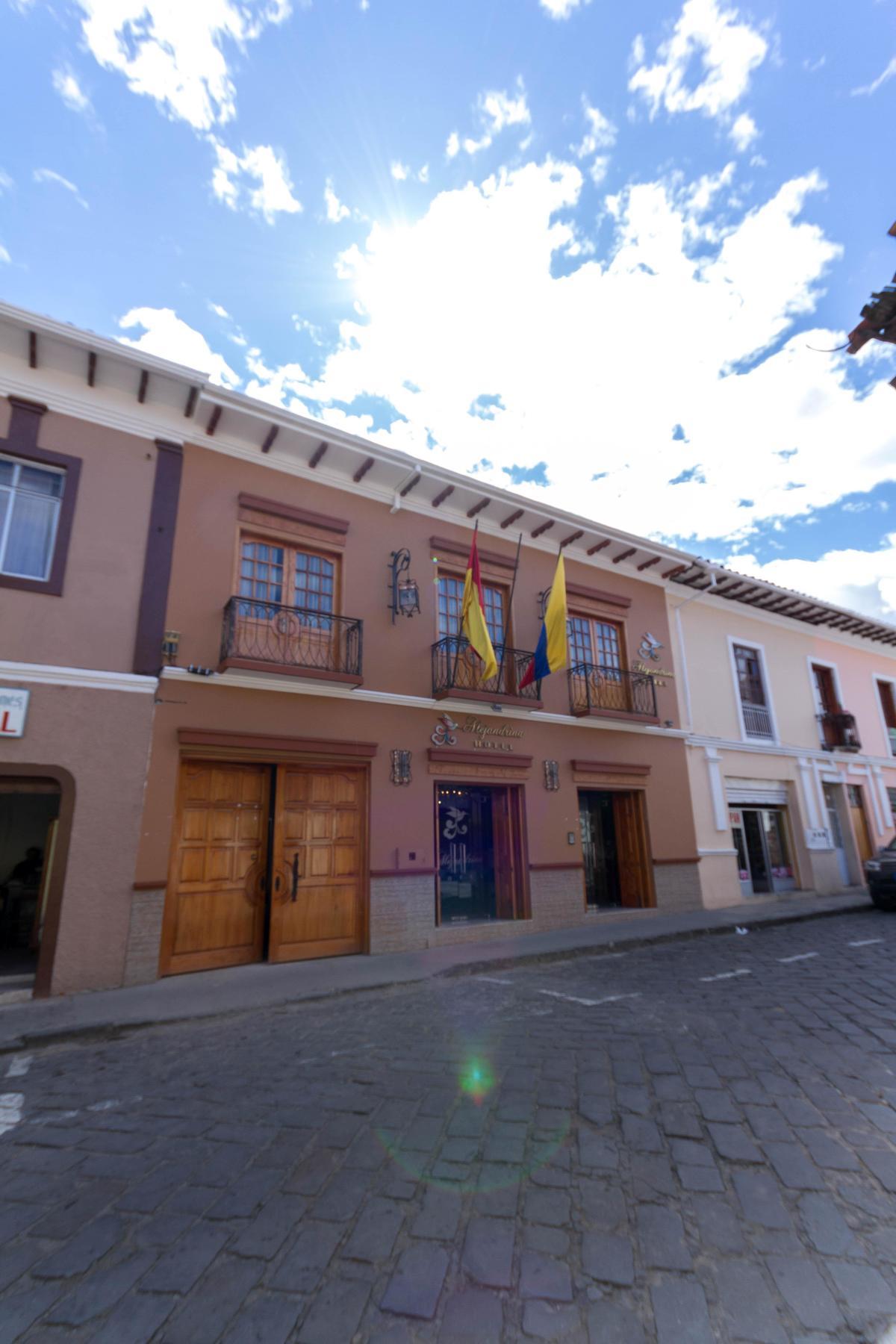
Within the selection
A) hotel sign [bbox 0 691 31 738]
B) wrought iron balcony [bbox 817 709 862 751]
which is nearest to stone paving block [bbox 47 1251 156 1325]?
hotel sign [bbox 0 691 31 738]

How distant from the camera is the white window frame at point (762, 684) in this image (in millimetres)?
15461

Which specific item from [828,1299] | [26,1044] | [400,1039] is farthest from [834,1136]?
[26,1044]

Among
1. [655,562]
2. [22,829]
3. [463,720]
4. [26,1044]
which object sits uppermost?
[655,562]

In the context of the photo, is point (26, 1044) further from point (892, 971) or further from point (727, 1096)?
point (892, 971)

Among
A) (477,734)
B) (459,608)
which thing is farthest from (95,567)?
(477,734)

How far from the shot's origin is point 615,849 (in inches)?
531

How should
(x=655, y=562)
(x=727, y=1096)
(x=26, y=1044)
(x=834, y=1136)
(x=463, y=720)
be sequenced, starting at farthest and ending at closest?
(x=655, y=562) → (x=463, y=720) → (x=26, y=1044) → (x=727, y=1096) → (x=834, y=1136)

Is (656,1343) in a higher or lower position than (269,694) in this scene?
lower

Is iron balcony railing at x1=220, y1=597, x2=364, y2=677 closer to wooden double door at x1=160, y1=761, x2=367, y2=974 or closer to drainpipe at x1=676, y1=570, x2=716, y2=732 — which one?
wooden double door at x1=160, y1=761, x2=367, y2=974

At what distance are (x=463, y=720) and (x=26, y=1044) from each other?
7067mm

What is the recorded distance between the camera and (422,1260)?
7.98 feet

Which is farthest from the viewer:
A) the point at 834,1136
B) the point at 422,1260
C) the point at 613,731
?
the point at 613,731

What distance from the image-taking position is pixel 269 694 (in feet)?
29.7

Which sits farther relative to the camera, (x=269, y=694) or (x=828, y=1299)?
(x=269, y=694)
